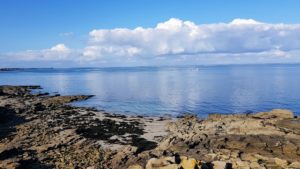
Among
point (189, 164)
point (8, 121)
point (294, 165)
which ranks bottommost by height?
point (8, 121)

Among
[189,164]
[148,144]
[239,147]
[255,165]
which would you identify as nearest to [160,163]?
[189,164]

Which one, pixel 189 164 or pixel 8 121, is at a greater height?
pixel 189 164

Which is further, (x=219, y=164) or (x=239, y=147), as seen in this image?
(x=239, y=147)

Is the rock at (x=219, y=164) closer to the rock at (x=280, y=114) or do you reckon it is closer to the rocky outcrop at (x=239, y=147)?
the rocky outcrop at (x=239, y=147)

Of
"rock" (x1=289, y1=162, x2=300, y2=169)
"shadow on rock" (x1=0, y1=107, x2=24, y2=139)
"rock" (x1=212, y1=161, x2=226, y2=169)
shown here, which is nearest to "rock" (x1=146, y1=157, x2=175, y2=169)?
"rock" (x1=212, y1=161, x2=226, y2=169)

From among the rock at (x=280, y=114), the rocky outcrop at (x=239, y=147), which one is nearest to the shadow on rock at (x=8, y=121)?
the rocky outcrop at (x=239, y=147)

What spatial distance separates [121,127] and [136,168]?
69.9ft

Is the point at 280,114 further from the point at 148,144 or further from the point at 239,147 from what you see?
the point at 148,144

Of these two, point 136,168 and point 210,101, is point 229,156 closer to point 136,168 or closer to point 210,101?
point 136,168

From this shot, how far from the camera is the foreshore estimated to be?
24547 mm

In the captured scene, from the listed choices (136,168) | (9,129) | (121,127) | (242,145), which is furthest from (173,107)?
(136,168)

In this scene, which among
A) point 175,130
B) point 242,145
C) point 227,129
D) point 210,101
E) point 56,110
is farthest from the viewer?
point 210,101

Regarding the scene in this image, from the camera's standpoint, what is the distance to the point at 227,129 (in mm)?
34219

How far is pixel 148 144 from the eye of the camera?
34719 mm
